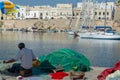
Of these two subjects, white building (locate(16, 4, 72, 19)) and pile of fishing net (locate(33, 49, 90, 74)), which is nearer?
pile of fishing net (locate(33, 49, 90, 74))

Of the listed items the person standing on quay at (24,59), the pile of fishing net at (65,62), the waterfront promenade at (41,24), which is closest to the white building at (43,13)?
the waterfront promenade at (41,24)

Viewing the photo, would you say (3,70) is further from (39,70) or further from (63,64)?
(63,64)

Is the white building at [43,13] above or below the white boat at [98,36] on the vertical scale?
above

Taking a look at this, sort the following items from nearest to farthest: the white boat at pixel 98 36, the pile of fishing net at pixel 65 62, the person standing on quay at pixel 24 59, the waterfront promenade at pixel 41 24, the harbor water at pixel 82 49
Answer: the person standing on quay at pixel 24 59, the pile of fishing net at pixel 65 62, the harbor water at pixel 82 49, the white boat at pixel 98 36, the waterfront promenade at pixel 41 24

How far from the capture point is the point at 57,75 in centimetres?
1136

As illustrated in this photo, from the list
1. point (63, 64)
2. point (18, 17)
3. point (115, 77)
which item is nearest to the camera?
point (115, 77)

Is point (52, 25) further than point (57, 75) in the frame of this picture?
Yes

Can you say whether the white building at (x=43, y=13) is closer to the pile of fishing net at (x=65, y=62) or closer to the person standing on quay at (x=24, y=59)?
the pile of fishing net at (x=65, y=62)

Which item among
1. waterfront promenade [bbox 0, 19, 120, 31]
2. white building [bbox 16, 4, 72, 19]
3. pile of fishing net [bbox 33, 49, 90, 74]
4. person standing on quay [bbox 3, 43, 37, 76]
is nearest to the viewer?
person standing on quay [bbox 3, 43, 37, 76]

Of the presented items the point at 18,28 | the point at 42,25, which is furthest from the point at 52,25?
the point at 18,28

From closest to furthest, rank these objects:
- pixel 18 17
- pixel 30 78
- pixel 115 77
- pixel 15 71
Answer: pixel 115 77, pixel 30 78, pixel 15 71, pixel 18 17

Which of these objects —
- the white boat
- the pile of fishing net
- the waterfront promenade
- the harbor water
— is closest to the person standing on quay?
the pile of fishing net

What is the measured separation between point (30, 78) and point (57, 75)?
87 cm

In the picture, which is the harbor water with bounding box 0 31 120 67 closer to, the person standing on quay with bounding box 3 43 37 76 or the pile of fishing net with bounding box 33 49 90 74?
the pile of fishing net with bounding box 33 49 90 74
